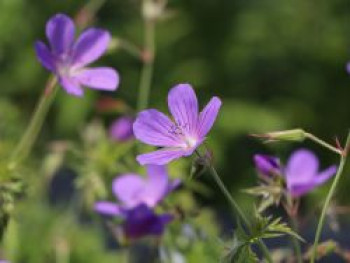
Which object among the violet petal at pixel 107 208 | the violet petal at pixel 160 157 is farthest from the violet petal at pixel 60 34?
the violet petal at pixel 160 157

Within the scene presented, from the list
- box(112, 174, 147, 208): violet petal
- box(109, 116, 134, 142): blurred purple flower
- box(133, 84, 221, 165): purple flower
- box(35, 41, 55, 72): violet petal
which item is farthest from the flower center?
box(109, 116, 134, 142): blurred purple flower

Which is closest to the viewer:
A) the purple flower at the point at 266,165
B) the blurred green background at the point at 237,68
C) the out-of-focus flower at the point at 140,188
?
the purple flower at the point at 266,165

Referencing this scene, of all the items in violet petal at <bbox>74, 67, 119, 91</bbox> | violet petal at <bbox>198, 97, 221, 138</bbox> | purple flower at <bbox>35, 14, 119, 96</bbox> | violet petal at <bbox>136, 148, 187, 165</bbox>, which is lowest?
violet petal at <bbox>136, 148, 187, 165</bbox>

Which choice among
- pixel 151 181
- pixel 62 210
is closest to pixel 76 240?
pixel 62 210

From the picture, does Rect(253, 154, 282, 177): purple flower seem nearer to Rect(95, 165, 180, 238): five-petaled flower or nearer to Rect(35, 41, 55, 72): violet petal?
Rect(95, 165, 180, 238): five-petaled flower

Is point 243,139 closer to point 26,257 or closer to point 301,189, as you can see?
point 26,257

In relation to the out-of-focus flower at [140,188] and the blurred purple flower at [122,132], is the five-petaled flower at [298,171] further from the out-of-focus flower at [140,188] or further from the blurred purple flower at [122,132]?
the blurred purple flower at [122,132]
